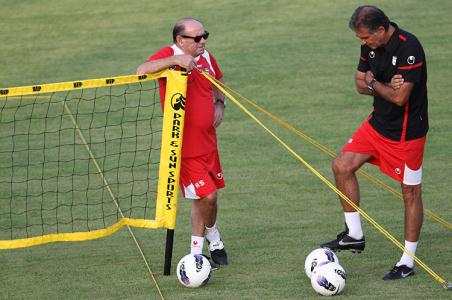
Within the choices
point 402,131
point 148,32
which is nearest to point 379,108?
point 402,131

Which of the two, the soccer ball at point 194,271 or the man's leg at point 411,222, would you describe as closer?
the soccer ball at point 194,271

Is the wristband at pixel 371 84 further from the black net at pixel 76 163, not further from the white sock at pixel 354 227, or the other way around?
the black net at pixel 76 163

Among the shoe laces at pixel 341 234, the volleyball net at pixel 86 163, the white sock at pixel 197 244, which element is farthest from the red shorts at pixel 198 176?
the shoe laces at pixel 341 234

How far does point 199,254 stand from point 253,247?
1043 millimetres

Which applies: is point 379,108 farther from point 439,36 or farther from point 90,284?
point 439,36

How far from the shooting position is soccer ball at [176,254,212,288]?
24.6 feet

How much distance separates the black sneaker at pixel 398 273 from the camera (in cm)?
764

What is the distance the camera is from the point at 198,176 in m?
7.95

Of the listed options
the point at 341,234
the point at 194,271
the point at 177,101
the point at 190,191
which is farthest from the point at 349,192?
the point at 177,101

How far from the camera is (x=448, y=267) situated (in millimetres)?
7906

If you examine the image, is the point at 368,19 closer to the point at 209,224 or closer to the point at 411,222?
the point at 411,222

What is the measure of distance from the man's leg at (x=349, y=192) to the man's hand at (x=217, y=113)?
1.07m

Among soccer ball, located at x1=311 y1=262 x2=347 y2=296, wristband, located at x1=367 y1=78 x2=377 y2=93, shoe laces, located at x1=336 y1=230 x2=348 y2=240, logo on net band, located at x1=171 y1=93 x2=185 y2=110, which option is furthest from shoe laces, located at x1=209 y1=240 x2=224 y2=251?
wristband, located at x1=367 y1=78 x2=377 y2=93

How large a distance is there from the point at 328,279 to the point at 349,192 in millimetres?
1163
